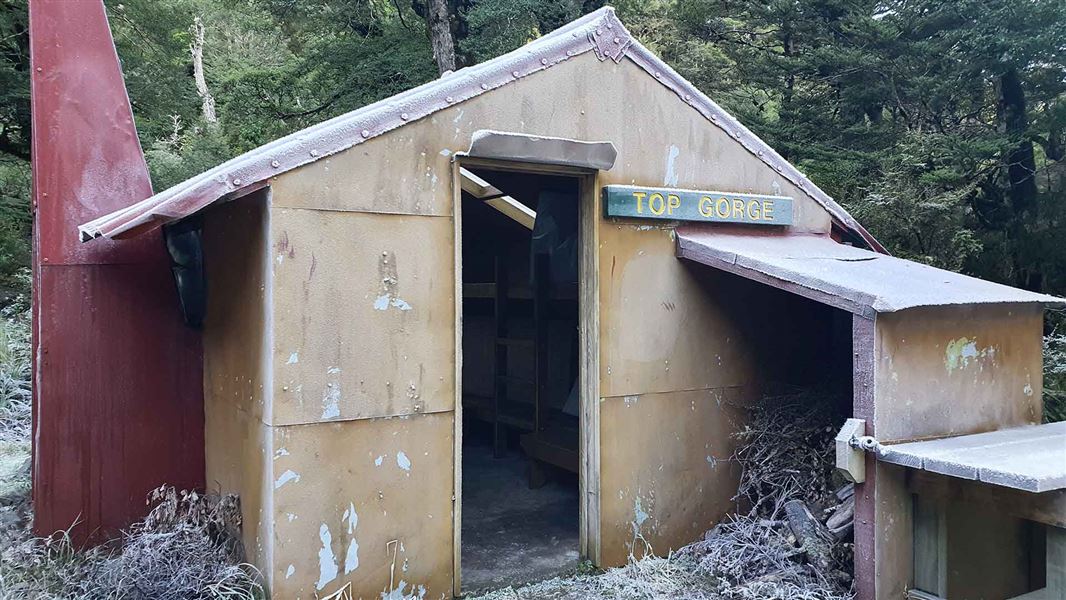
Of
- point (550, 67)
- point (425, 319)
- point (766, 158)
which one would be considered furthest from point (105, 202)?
point (766, 158)

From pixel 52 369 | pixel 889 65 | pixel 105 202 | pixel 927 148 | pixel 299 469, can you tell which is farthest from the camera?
pixel 889 65

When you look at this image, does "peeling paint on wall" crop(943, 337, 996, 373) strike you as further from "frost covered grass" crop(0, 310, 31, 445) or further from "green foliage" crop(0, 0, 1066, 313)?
"frost covered grass" crop(0, 310, 31, 445)

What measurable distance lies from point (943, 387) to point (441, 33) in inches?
475

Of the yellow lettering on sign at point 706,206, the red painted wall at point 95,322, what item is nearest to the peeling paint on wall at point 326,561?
the red painted wall at point 95,322

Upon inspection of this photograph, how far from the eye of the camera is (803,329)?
6168 mm

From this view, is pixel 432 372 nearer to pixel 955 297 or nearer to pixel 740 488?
pixel 740 488

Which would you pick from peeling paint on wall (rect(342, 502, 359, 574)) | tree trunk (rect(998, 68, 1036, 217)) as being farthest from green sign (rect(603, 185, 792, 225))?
tree trunk (rect(998, 68, 1036, 217))

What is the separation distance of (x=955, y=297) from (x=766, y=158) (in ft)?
6.20

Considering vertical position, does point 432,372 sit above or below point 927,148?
below

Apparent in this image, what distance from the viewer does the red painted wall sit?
4.88 meters

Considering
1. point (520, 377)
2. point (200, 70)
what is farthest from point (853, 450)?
point (200, 70)

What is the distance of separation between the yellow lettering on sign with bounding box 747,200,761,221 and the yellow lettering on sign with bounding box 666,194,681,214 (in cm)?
72

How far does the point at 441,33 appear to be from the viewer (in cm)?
1436

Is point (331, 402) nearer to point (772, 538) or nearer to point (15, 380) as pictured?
point (772, 538)
